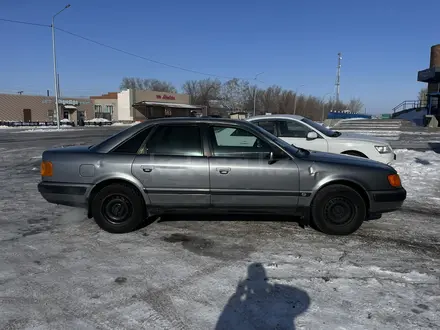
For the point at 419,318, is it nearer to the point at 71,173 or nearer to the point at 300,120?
the point at 71,173

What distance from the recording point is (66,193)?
15.4 ft

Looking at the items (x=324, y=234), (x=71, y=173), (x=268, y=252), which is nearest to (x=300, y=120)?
(x=324, y=234)

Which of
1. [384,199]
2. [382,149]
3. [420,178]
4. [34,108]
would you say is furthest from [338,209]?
[34,108]

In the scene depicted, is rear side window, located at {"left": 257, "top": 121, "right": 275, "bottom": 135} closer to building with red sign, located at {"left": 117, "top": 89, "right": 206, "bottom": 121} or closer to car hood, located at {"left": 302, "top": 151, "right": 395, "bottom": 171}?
car hood, located at {"left": 302, "top": 151, "right": 395, "bottom": 171}

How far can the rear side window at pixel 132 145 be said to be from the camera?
4691mm

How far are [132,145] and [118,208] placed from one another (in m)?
0.89

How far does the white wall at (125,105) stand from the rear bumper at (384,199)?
65209 mm

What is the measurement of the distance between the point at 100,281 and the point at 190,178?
1.70m

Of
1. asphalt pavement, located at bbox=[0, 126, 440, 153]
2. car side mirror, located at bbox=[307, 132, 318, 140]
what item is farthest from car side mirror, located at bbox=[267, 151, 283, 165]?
asphalt pavement, located at bbox=[0, 126, 440, 153]

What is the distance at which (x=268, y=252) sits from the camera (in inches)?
161

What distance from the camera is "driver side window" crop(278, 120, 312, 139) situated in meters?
7.85

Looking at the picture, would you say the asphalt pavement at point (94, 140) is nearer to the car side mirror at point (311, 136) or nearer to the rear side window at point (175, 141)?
the car side mirror at point (311, 136)

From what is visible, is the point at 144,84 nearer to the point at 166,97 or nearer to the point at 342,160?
the point at 166,97

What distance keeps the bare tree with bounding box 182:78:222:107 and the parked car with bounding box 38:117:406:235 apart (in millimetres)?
87493
